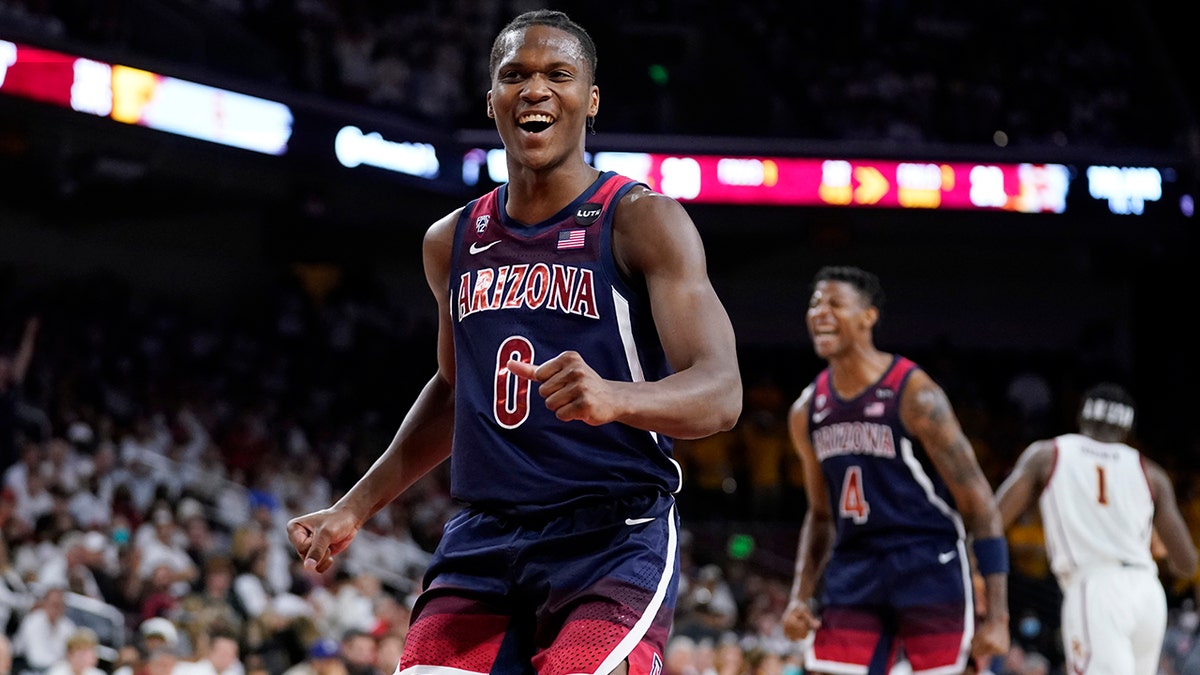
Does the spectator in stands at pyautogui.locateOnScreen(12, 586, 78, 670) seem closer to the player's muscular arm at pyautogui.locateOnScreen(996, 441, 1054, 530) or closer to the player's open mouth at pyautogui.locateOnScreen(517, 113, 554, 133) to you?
the player's muscular arm at pyautogui.locateOnScreen(996, 441, 1054, 530)

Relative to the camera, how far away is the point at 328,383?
57.3 feet

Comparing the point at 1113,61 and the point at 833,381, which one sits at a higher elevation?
the point at 1113,61

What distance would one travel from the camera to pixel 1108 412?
23.1 ft

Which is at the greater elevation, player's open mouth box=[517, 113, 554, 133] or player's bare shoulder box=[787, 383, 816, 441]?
player's open mouth box=[517, 113, 554, 133]

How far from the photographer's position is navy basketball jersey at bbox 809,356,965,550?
6.13m

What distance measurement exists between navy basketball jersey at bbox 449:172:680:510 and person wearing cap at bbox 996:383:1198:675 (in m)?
4.04

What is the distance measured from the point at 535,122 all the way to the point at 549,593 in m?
1.00

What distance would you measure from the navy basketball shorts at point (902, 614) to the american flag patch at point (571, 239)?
10.6 feet

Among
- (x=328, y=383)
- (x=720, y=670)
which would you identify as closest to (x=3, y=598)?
(x=720, y=670)

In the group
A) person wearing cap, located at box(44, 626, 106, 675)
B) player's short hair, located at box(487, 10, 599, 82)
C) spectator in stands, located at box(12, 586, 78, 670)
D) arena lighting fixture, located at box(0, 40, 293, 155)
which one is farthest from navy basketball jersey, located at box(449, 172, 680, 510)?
arena lighting fixture, located at box(0, 40, 293, 155)

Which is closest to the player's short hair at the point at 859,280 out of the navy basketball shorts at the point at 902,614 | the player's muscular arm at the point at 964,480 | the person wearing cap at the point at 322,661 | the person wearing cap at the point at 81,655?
the player's muscular arm at the point at 964,480

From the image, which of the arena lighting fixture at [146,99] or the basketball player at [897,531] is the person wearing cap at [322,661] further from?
the arena lighting fixture at [146,99]

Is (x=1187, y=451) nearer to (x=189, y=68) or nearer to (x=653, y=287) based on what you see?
(x=189, y=68)

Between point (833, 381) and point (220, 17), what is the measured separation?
10004mm
